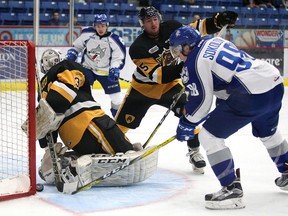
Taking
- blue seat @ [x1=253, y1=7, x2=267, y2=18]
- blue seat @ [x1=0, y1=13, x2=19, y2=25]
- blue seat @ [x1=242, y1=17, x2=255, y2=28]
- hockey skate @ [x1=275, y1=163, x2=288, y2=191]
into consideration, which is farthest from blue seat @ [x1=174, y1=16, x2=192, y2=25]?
hockey skate @ [x1=275, y1=163, x2=288, y2=191]

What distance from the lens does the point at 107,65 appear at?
6117 millimetres

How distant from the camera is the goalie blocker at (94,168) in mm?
3238

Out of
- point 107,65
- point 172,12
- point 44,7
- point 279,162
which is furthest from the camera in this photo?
point 172,12

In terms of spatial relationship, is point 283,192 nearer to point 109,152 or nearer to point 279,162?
point 279,162

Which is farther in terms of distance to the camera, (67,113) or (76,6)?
(76,6)

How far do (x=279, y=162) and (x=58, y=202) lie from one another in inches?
43.6

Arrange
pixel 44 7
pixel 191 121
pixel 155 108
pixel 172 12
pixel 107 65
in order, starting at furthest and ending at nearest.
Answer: pixel 172 12
pixel 44 7
pixel 155 108
pixel 107 65
pixel 191 121

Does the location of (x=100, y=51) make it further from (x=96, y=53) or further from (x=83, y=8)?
(x=83, y=8)

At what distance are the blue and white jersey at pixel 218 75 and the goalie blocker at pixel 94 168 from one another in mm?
532

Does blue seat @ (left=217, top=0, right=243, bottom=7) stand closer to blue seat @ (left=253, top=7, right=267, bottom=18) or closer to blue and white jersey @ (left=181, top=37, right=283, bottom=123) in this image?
blue seat @ (left=253, top=7, right=267, bottom=18)

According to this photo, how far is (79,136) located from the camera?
3396 millimetres

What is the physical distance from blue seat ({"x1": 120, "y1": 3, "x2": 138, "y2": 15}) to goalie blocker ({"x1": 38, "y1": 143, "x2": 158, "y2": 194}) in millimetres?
6665

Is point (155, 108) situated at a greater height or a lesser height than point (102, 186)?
lesser

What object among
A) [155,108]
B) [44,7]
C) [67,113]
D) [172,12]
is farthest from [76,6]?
[67,113]
